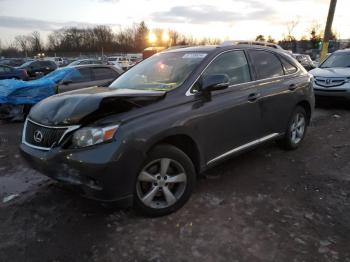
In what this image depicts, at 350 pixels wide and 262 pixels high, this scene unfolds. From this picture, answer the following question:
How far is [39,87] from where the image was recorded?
9.30m

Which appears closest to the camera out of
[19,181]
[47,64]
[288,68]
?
[19,181]

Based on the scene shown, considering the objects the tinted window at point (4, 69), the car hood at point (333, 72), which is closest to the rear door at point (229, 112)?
the car hood at point (333, 72)

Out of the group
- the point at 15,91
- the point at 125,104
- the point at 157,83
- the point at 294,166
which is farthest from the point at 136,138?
the point at 15,91

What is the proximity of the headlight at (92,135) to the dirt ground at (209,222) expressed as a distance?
737mm

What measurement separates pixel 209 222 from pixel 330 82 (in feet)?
24.8

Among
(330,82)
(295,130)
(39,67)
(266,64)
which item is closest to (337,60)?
(330,82)

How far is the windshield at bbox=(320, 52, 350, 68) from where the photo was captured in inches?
410

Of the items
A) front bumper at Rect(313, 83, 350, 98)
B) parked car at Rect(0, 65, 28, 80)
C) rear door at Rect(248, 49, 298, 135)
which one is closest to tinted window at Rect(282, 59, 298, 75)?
rear door at Rect(248, 49, 298, 135)

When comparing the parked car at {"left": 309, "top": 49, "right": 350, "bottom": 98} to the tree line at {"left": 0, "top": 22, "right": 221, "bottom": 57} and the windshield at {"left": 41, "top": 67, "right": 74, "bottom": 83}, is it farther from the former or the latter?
the tree line at {"left": 0, "top": 22, "right": 221, "bottom": 57}

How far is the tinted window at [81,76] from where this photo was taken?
9.81 meters

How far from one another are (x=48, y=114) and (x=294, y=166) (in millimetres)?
3504

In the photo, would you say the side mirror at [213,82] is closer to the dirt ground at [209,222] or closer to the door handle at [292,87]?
the dirt ground at [209,222]

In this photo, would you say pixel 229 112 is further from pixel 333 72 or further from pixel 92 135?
pixel 333 72

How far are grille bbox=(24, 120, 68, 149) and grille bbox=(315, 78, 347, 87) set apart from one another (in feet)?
27.2
